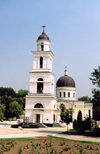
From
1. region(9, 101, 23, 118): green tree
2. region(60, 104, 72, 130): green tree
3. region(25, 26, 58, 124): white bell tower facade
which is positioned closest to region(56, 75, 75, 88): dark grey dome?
region(60, 104, 72, 130): green tree

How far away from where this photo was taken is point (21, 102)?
72.3 m

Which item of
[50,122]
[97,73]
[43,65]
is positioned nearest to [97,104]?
[97,73]

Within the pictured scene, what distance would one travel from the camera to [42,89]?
43.7 m

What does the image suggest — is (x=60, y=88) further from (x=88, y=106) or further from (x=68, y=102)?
(x=88, y=106)

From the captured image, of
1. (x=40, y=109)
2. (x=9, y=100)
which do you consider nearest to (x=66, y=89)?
(x=9, y=100)

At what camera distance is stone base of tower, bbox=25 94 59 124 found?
1656 inches

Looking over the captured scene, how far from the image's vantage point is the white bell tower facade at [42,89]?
42.3m

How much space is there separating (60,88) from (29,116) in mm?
21808

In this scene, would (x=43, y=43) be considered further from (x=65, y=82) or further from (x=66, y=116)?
(x=65, y=82)

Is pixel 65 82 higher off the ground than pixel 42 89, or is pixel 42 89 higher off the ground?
pixel 65 82

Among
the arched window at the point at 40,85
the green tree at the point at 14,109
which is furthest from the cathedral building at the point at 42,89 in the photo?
the green tree at the point at 14,109

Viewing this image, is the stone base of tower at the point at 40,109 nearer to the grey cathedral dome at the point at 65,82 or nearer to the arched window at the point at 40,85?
the arched window at the point at 40,85

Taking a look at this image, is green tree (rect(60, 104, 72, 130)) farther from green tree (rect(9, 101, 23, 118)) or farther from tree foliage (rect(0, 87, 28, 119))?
tree foliage (rect(0, 87, 28, 119))

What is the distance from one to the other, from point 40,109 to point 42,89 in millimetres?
4188
